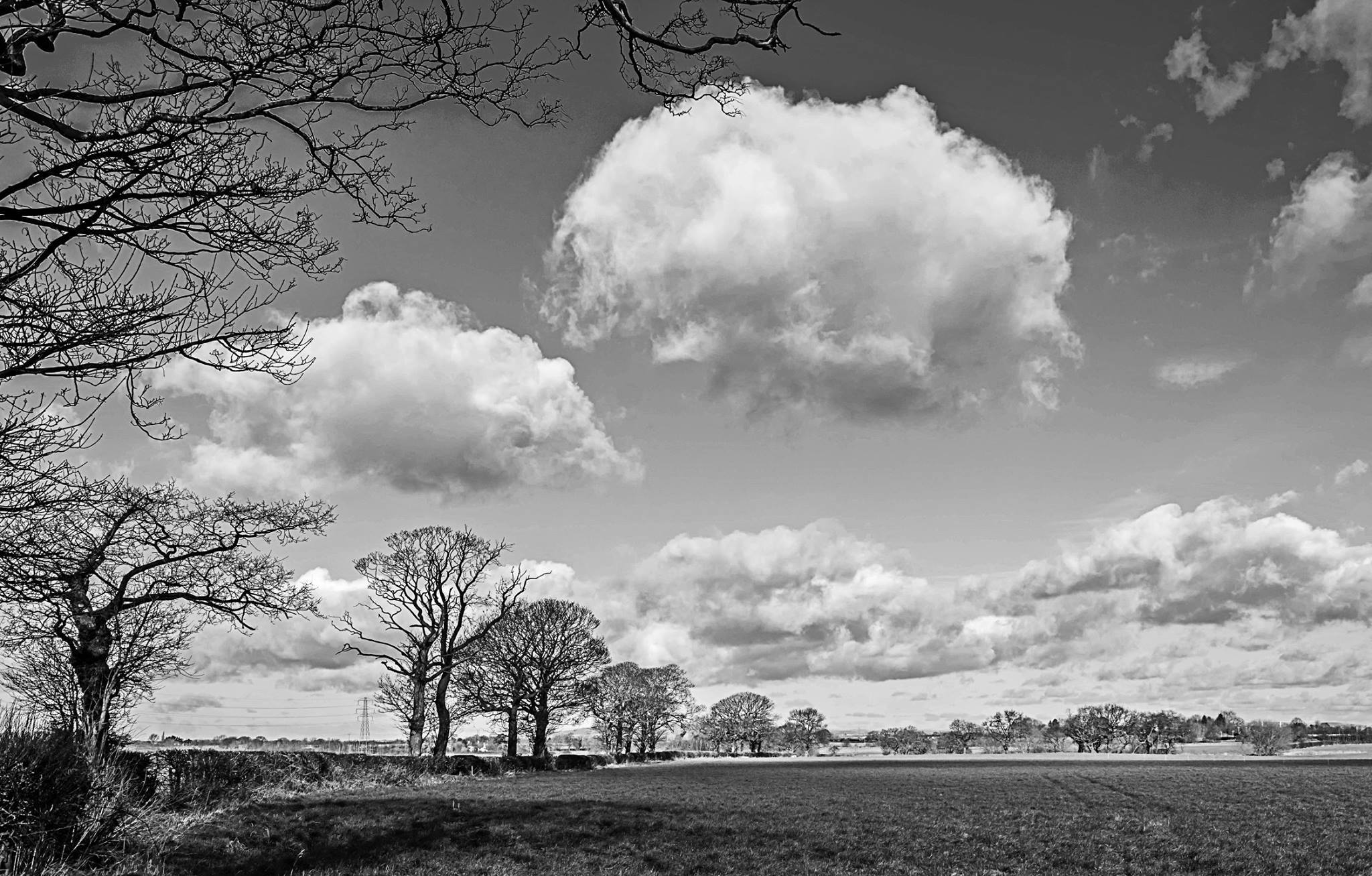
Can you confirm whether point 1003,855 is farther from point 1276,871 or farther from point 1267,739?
point 1267,739

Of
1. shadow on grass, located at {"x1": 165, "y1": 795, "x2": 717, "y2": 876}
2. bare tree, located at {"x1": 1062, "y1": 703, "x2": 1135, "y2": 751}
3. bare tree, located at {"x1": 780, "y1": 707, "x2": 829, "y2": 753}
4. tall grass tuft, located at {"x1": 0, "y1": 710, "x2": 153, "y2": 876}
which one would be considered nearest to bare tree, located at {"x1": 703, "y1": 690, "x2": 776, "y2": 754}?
bare tree, located at {"x1": 780, "y1": 707, "x2": 829, "y2": 753}

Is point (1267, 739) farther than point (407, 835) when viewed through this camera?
Yes

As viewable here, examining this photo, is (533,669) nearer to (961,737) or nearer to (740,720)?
(740,720)

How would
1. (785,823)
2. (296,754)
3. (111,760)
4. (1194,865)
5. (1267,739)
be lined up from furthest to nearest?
1. (1267,739)
2. (296,754)
3. (785,823)
4. (1194,865)
5. (111,760)

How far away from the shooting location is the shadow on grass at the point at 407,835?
14820 mm

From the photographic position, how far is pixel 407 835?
18.0 m

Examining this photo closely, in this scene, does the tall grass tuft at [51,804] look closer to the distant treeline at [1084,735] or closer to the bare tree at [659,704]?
the bare tree at [659,704]

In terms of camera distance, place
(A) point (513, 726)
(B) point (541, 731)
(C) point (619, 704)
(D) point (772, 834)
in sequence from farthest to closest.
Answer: (C) point (619, 704) < (B) point (541, 731) < (A) point (513, 726) < (D) point (772, 834)

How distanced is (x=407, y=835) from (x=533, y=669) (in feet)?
145

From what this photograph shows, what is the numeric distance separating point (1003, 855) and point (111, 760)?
16.9m

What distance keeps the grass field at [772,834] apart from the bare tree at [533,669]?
26659mm

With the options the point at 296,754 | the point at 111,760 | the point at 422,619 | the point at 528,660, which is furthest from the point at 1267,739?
the point at 111,760

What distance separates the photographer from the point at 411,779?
34594 mm

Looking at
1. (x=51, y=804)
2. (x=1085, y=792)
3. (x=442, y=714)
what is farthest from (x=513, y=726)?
(x=51, y=804)
